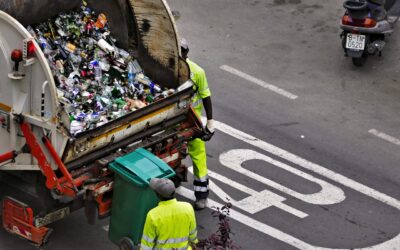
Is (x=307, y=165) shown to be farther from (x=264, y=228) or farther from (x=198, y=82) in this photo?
(x=198, y=82)

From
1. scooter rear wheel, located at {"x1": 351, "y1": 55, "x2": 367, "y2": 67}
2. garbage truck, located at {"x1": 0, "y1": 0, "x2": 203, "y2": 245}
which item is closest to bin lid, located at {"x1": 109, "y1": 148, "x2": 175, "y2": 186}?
garbage truck, located at {"x1": 0, "y1": 0, "x2": 203, "y2": 245}

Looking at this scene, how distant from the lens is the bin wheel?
31.1 feet

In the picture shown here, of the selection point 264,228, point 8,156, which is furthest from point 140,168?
point 264,228

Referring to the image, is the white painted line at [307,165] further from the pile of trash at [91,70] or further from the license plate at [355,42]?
the license plate at [355,42]

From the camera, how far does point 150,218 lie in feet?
27.6

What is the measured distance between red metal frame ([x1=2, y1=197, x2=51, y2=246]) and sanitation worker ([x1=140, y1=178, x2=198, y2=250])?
1447 millimetres

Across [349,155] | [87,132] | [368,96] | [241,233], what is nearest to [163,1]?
[87,132]

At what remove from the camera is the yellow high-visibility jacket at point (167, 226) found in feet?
27.7

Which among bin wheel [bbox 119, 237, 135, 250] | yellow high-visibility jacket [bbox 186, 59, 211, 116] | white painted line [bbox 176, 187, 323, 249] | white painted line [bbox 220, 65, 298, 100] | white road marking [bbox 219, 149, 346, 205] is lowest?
white painted line [bbox 176, 187, 323, 249]

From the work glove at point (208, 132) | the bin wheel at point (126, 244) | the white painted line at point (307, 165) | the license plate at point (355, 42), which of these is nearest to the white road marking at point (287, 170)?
the white painted line at point (307, 165)

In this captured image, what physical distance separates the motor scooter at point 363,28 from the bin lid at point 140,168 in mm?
5202

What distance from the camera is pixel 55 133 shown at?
30.2 feet

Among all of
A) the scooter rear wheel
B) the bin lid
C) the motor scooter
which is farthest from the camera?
the scooter rear wheel

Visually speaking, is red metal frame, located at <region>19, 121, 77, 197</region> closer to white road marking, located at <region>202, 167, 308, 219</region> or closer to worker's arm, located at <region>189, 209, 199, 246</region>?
worker's arm, located at <region>189, 209, 199, 246</region>
